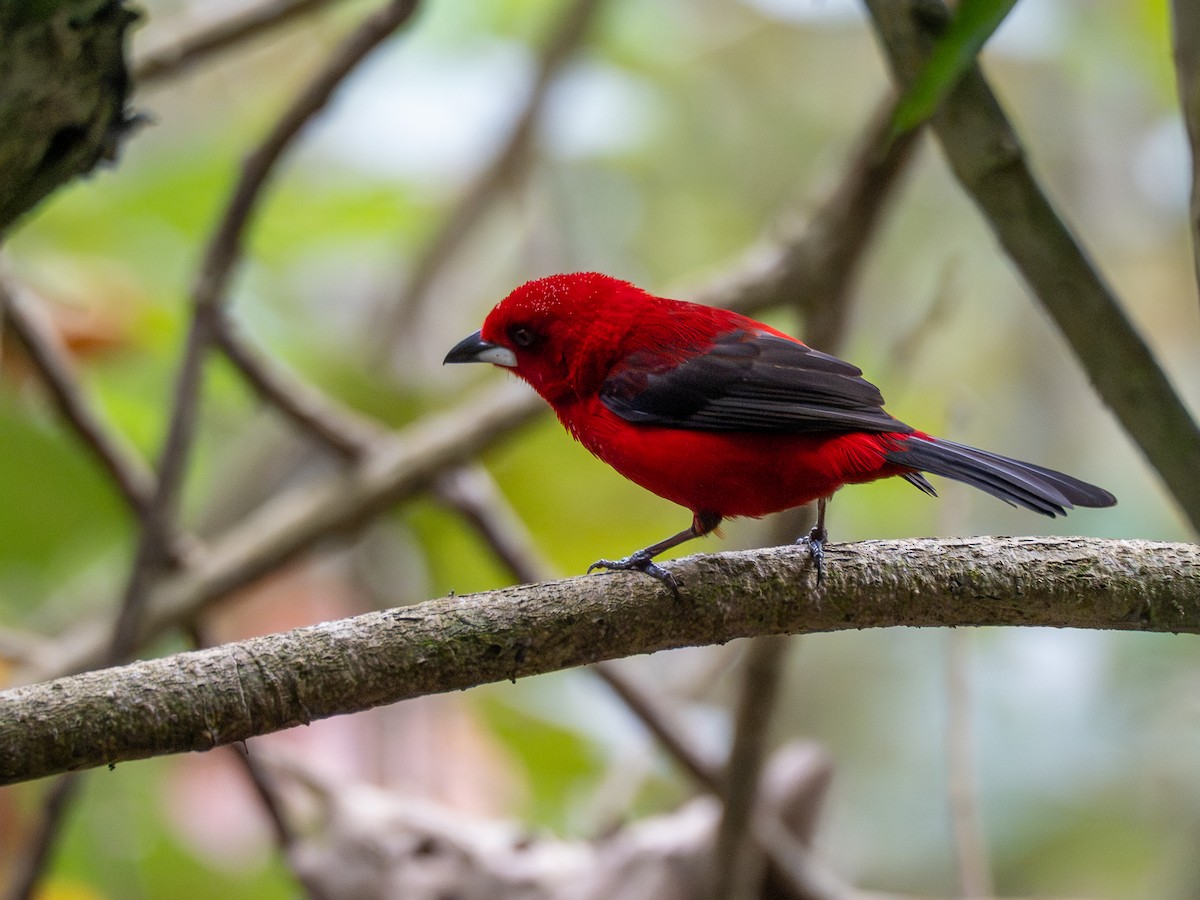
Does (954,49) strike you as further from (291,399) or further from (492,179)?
(492,179)

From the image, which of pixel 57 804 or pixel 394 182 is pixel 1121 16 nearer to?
pixel 394 182

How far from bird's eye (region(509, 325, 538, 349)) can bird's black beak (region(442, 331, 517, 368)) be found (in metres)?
0.04

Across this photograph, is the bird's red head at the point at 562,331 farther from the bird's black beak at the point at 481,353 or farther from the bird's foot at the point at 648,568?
the bird's foot at the point at 648,568

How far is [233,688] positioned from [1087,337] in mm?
1614

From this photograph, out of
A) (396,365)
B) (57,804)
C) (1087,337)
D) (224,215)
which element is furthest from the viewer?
(396,365)

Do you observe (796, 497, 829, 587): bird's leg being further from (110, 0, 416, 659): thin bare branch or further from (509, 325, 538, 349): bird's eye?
(110, 0, 416, 659): thin bare branch

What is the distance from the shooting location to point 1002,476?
232cm

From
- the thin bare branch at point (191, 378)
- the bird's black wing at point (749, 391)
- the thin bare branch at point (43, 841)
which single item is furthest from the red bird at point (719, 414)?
the thin bare branch at point (43, 841)

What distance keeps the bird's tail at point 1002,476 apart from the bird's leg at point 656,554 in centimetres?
45

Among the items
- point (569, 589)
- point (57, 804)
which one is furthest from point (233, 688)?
point (57, 804)

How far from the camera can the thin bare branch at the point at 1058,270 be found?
217 centimetres

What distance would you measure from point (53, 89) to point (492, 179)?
3.87 meters

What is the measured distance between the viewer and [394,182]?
6.11 metres

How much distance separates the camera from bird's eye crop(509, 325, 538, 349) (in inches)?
118
